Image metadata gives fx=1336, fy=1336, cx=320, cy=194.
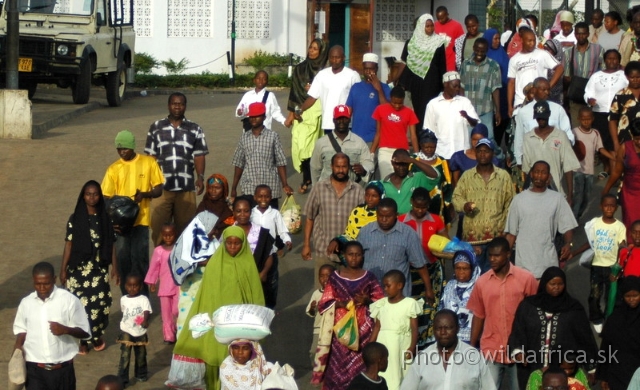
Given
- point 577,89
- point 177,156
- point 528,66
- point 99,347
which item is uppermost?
point 528,66

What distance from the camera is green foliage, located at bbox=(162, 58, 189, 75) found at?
103 feet

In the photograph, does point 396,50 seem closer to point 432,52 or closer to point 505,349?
point 432,52

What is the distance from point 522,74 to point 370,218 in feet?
17.5

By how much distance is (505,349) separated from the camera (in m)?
9.16

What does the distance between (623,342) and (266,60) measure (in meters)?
23.1

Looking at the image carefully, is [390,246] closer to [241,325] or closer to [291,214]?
[241,325]

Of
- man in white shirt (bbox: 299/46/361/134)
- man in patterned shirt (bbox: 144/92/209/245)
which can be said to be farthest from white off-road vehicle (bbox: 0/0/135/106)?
man in patterned shirt (bbox: 144/92/209/245)

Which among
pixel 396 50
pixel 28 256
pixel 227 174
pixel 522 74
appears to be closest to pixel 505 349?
pixel 28 256

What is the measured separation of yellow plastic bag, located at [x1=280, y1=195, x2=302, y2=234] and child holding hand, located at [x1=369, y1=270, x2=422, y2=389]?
3.27 metres

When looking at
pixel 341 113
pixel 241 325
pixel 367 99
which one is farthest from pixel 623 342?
pixel 367 99

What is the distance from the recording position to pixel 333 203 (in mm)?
11164

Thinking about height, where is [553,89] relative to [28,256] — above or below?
above

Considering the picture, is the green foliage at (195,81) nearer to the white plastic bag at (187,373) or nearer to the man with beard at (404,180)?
the man with beard at (404,180)

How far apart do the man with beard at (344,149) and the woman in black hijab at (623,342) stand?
11.8 ft
